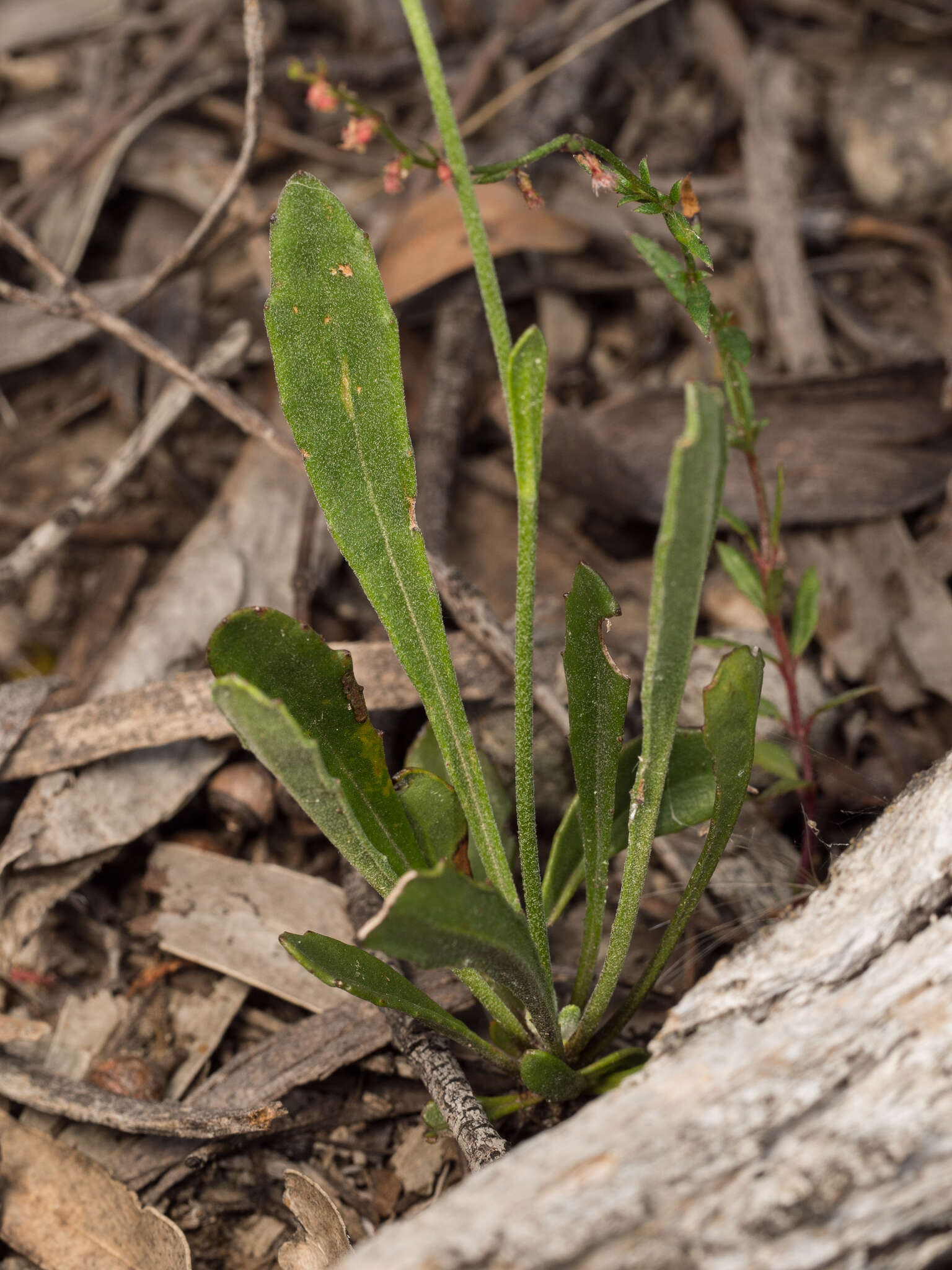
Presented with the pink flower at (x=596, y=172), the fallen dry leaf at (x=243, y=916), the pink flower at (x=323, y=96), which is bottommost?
the fallen dry leaf at (x=243, y=916)

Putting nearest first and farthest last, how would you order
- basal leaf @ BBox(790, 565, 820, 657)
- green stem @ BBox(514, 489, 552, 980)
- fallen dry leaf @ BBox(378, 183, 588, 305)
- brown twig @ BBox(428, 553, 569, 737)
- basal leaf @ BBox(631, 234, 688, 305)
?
green stem @ BBox(514, 489, 552, 980), basal leaf @ BBox(631, 234, 688, 305), basal leaf @ BBox(790, 565, 820, 657), brown twig @ BBox(428, 553, 569, 737), fallen dry leaf @ BBox(378, 183, 588, 305)

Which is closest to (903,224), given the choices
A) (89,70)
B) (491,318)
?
(491,318)

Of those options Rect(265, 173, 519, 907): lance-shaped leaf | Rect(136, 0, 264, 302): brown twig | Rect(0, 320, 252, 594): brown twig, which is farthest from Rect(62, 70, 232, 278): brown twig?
Rect(265, 173, 519, 907): lance-shaped leaf

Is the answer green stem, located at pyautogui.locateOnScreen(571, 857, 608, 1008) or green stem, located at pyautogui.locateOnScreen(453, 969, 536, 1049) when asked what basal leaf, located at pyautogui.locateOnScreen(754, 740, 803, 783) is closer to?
green stem, located at pyautogui.locateOnScreen(571, 857, 608, 1008)

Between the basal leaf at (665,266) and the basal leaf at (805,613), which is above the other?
the basal leaf at (665,266)

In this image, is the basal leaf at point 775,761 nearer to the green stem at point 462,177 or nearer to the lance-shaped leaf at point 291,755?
the lance-shaped leaf at point 291,755

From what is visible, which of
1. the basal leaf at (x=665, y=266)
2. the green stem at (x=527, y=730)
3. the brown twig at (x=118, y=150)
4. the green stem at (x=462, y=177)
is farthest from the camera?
the brown twig at (x=118, y=150)

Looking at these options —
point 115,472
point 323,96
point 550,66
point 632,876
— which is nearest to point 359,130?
point 323,96

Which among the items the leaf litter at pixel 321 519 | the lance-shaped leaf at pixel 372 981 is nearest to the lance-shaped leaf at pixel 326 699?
the lance-shaped leaf at pixel 372 981
